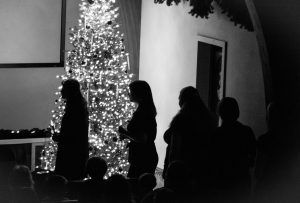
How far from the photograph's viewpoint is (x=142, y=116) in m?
5.52

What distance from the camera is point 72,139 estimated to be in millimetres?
5965

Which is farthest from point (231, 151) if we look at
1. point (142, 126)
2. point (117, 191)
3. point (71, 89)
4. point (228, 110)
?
point (71, 89)

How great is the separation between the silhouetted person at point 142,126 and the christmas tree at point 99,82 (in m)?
2.91

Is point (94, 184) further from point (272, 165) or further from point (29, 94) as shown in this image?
point (29, 94)

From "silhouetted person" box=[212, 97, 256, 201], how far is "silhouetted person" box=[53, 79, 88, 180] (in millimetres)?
1491

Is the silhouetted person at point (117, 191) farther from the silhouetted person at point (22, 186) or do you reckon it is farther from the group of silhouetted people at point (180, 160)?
the silhouetted person at point (22, 186)

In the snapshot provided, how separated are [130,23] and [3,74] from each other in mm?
2111

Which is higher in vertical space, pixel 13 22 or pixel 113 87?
pixel 13 22

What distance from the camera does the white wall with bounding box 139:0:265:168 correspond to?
7.21 meters

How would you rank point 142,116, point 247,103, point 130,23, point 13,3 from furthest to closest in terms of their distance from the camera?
point 130,23 < point 13,3 < point 247,103 < point 142,116

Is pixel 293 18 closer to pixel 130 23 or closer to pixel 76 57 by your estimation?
pixel 76 57

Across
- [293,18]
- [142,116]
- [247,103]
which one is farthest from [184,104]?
[247,103]

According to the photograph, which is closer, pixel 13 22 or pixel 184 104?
pixel 184 104

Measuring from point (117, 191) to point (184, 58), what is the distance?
534 centimetres
